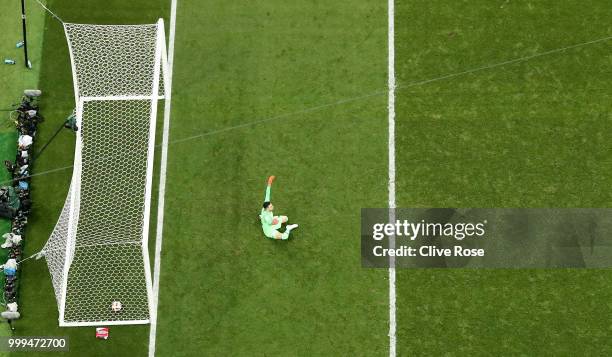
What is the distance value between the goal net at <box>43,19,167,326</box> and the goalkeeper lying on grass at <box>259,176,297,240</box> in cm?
231

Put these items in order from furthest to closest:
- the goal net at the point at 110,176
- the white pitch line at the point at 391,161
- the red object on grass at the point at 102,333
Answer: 1. the goal net at the point at 110,176
2. the red object on grass at the point at 102,333
3. the white pitch line at the point at 391,161

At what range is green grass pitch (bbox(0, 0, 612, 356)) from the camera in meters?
16.9

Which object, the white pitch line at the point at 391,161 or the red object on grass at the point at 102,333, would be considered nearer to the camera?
the white pitch line at the point at 391,161

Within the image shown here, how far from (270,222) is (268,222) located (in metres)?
0.04

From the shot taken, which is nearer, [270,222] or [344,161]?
[270,222]

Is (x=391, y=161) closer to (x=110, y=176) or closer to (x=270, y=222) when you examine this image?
(x=270, y=222)

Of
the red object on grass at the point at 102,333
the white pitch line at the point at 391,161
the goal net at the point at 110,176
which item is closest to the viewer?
the white pitch line at the point at 391,161

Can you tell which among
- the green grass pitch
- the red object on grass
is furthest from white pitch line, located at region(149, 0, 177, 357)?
the red object on grass

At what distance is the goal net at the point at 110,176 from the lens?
56.1 feet

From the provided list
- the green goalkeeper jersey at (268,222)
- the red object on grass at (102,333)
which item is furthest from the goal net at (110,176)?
the green goalkeeper jersey at (268,222)

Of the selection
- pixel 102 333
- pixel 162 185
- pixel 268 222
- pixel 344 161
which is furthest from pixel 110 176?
pixel 344 161

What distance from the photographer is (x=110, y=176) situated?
17875 millimetres

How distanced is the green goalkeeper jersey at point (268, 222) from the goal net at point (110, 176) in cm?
229

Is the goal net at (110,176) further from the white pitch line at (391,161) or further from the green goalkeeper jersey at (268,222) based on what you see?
the white pitch line at (391,161)
